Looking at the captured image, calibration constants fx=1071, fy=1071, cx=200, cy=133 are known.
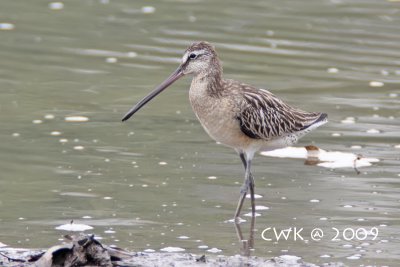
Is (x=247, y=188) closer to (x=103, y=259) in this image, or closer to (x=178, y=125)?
(x=103, y=259)

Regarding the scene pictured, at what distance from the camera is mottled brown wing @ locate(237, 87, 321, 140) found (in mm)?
8969

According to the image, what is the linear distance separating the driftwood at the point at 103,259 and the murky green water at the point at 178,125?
0.42 m

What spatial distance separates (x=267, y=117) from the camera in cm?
918

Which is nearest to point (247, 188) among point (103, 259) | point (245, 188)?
point (245, 188)

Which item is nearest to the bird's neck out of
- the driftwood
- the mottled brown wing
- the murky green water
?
the mottled brown wing

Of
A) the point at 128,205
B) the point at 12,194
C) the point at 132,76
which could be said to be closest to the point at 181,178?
the point at 128,205

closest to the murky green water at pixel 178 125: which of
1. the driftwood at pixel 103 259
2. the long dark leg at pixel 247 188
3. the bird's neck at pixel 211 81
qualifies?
the long dark leg at pixel 247 188

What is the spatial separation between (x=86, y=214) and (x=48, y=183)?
3.05ft

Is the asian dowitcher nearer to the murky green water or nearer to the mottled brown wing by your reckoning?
the mottled brown wing

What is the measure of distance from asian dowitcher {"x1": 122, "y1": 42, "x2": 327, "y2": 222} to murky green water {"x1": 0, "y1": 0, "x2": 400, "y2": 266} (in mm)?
427

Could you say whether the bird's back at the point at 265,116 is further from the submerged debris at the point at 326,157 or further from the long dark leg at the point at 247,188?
the submerged debris at the point at 326,157

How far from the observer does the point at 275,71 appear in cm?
1417

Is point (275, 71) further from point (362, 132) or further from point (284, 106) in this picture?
point (284, 106)

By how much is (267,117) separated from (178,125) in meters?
2.48
